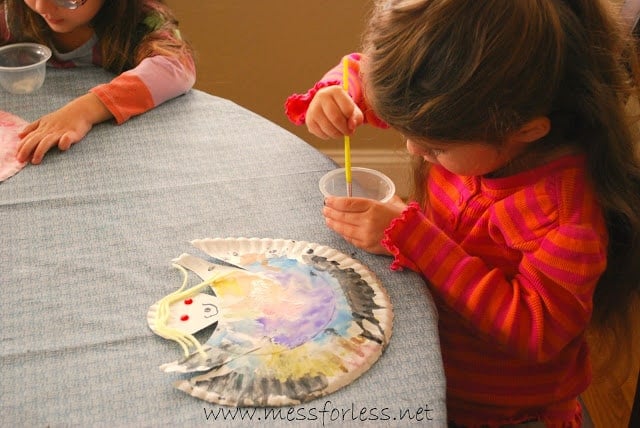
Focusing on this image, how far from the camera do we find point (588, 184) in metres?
0.94

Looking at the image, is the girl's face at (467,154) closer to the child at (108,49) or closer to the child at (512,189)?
the child at (512,189)

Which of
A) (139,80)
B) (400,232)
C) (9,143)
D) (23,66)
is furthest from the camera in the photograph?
(23,66)

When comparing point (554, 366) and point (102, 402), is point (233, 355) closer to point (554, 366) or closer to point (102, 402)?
point (102, 402)

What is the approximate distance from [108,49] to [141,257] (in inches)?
25.8

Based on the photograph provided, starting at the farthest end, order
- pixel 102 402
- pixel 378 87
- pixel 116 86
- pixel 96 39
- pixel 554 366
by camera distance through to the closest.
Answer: pixel 96 39
pixel 116 86
pixel 554 366
pixel 378 87
pixel 102 402

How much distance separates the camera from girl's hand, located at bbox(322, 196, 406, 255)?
3.21ft

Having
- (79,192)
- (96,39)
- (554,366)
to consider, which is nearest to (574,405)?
(554,366)

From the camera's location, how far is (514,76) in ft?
2.73

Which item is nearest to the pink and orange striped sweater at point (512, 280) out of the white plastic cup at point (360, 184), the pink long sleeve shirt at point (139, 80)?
the white plastic cup at point (360, 184)

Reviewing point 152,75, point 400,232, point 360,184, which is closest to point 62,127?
point 152,75

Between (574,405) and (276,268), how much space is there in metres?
0.53

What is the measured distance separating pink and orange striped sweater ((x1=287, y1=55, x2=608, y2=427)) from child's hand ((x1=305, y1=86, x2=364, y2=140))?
18 centimetres

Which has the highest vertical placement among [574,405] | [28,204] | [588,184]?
[588,184]

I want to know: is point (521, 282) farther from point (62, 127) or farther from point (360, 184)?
point (62, 127)
